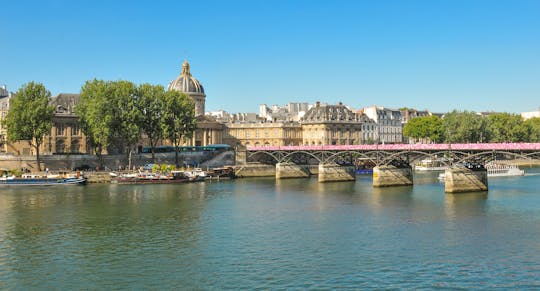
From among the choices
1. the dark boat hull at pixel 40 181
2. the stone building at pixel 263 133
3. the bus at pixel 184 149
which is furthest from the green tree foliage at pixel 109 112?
the stone building at pixel 263 133

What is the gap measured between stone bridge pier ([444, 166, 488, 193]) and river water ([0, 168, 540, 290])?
216 centimetres

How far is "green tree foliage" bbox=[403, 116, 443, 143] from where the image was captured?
5615 inches

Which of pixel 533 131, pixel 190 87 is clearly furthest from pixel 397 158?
pixel 533 131

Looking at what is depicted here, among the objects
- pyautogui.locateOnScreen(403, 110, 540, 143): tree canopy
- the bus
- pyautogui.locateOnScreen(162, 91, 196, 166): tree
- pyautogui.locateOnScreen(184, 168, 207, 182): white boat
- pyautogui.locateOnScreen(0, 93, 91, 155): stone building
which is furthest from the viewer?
pyautogui.locateOnScreen(403, 110, 540, 143): tree canopy

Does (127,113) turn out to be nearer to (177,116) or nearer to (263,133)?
Answer: (177,116)

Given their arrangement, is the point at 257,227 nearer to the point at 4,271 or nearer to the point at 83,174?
the point at 4,271

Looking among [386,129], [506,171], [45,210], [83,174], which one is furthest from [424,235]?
[386,129]

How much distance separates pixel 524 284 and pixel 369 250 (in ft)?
31.6

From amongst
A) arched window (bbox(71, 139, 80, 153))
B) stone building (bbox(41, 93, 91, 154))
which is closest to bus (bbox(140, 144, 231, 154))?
stone building (bbox(41, 93, 91, 154))

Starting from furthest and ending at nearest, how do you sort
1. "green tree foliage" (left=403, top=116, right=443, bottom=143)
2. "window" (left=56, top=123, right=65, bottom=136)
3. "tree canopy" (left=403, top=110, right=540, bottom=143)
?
1. "green tree foliage" (left=403, top=116, right=443, bottom=143)
2. "tree canopy" (left=403, top=110, right=540, bottom=143)
3. "window" (left=56, top=123, right=65, bottom=136)

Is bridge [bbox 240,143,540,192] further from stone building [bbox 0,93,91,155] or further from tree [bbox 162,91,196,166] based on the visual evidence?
stone building [bbox 0,93,91,155]

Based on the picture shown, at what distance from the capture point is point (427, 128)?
144 meters

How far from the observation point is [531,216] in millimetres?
48531

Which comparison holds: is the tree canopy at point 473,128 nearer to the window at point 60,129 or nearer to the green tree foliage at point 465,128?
the green tree foliage at point 465,128
